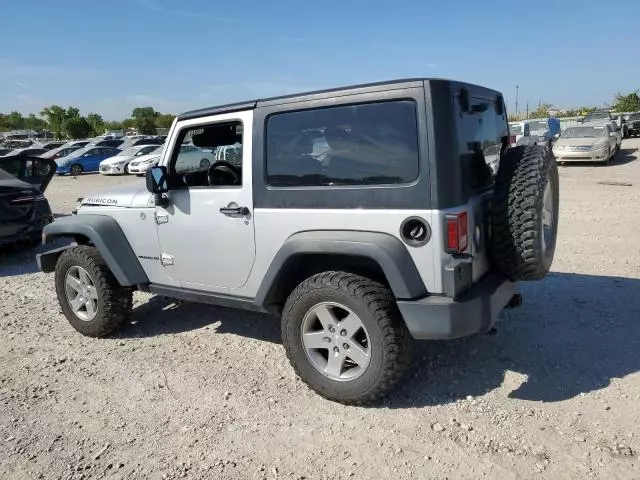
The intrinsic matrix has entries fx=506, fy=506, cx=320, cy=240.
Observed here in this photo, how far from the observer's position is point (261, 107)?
11.3 feet

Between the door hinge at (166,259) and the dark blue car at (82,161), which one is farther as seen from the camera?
the dark blue car at (82,161)

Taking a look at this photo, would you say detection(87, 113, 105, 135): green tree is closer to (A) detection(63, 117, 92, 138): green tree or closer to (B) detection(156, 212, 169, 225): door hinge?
(A) detection(63, 117, 92, 138): green tree

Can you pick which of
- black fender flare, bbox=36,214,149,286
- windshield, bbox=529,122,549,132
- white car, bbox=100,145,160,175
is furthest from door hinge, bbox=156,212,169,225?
windshield, bbox=529,122,549,132

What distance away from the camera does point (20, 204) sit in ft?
24.3

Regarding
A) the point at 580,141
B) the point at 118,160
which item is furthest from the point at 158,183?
the point at 118,160

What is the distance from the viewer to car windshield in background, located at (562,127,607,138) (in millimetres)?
18188

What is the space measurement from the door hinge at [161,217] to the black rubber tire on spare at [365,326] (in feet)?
4.40

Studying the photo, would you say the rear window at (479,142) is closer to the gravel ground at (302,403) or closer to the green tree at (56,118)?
the gravel ground at (302,403)

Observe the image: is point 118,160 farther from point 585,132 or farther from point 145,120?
point 145,120

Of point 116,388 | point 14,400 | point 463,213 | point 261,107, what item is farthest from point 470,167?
point 14,400

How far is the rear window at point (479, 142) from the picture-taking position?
9.87 feet

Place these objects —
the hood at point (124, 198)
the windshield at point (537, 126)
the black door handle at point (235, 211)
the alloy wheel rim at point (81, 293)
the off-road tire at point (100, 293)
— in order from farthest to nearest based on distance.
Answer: the windshield at point (537, 126), the alloy wheel rim at point (81, 293), the off-road tire at point (100, 293), the hood at point (124, 198), the black door handle at point (235, 211)

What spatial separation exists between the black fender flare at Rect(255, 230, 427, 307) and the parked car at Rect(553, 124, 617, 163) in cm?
1682

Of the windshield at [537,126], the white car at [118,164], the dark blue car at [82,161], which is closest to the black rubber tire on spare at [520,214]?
the windshield at [537,126]
